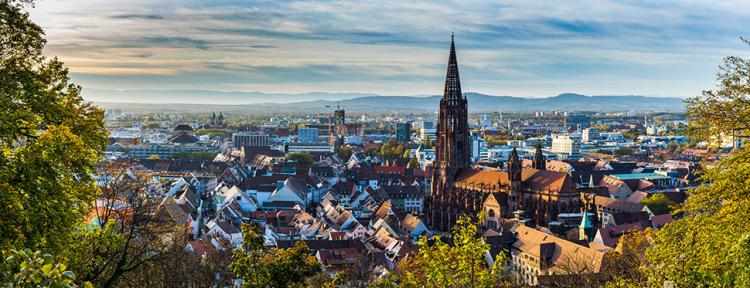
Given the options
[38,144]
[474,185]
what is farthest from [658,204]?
[38,144]

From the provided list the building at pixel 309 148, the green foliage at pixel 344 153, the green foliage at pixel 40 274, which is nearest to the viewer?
the green foliage at pixel 40 274

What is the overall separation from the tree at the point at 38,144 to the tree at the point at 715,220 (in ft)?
38.0

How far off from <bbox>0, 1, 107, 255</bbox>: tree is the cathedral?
188 ft

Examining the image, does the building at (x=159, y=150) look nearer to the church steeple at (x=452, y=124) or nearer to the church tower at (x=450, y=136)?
the church tower at (x=450, y=136)

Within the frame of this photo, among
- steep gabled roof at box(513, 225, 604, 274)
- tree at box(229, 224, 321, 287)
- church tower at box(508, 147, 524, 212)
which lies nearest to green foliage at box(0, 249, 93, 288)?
tree at box(229, 224, 321, 287)

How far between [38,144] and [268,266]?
4989 mm

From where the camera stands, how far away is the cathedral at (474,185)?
226ft

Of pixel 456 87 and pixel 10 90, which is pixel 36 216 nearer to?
pixel 10 90

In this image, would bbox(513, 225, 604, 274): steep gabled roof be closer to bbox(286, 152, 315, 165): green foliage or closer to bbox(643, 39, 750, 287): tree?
bbox(643, 39, 750, 287): tree

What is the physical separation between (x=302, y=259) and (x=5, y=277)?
721 cm

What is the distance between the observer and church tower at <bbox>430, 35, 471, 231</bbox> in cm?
7912

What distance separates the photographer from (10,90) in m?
14.0

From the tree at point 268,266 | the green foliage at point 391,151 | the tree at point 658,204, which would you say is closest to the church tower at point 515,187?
the tree at point 658,204

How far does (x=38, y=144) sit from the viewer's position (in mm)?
12422
